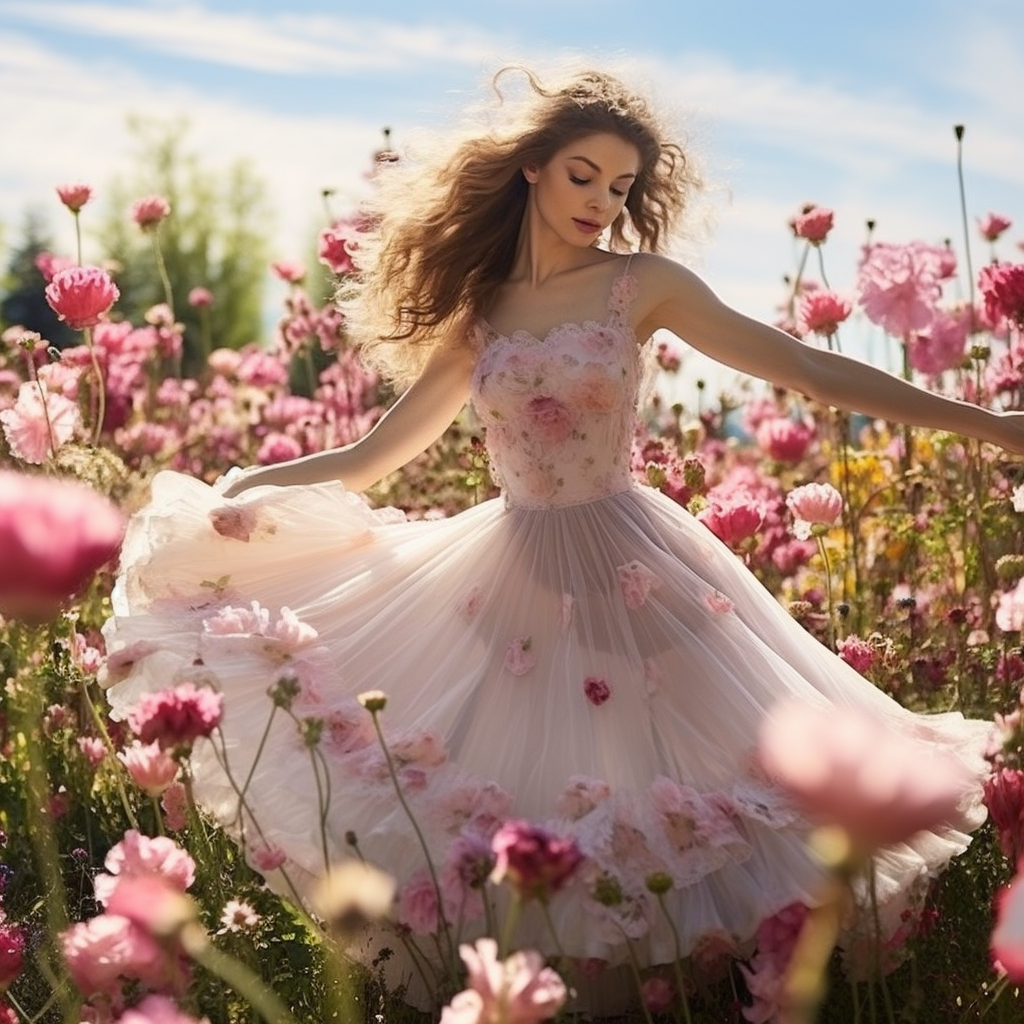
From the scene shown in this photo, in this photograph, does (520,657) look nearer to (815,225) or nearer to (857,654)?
(857,654)

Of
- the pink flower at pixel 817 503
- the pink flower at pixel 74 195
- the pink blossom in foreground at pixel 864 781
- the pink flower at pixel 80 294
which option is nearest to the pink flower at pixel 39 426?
the pink flower at pixel 80 294

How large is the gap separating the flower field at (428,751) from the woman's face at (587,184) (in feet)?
1.34

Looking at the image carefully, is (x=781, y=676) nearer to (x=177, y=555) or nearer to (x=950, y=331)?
(x=177, y=555)

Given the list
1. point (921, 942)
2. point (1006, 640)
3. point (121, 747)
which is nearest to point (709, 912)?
point (921, 942)

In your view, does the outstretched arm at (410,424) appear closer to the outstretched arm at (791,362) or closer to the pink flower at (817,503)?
the outstretched arm at (791,362)

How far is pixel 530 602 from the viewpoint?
3135 mm

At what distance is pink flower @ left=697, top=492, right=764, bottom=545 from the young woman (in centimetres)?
38

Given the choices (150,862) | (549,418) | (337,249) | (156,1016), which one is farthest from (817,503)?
(156,1016)

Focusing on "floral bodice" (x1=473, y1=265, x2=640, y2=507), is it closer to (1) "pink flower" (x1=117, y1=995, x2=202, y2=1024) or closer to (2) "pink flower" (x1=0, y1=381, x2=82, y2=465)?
(2) "pink flower" (x1=0, y1=381, x2=82, y2=465)

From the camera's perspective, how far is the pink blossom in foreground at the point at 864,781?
113 cm

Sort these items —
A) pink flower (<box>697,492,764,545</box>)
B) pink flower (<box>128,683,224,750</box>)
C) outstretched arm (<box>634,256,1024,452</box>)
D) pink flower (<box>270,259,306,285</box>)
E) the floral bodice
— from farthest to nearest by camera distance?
pink flower (<box>270,259,306,285</box>)
pink flower (<box>697,492,764,545</box>)
the floral bodice
outstretched arm (<box>634,256,1024,452</box>)
pink flower (<box>128,683,224,750</box>)

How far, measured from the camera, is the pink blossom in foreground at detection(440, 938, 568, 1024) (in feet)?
5.10

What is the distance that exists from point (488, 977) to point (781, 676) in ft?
5.14

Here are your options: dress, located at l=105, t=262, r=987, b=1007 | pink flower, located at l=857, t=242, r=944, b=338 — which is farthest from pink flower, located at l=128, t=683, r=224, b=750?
pink flower, located at l=857, t=242, r=944, b=338
